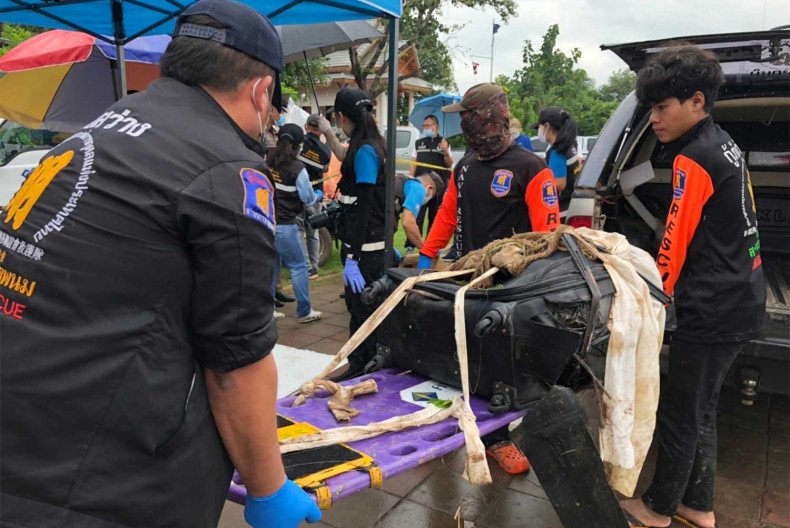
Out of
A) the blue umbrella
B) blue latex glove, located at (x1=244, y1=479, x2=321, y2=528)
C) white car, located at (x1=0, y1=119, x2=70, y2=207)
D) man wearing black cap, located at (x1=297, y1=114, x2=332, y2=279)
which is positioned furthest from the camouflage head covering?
the blue umbrella

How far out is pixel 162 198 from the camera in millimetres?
1195

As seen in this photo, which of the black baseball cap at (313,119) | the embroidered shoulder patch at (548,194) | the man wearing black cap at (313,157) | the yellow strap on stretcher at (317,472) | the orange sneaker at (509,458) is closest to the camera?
the yellow strap on stretcher at (317,472)

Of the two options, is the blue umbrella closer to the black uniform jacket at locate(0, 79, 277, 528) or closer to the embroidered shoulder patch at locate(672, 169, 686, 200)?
the embroidered shoulder patch at locate(672, 169, 686, 200)

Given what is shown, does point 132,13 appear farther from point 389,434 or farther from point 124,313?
point 124,313

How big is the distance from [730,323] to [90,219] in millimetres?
2376

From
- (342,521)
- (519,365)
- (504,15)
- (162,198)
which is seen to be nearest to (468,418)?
(519,365)

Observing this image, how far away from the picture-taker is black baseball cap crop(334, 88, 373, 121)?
3.87 metres

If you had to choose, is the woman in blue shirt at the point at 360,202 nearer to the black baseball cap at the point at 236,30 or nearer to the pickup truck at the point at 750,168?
the pickup truck at the point at 750,168

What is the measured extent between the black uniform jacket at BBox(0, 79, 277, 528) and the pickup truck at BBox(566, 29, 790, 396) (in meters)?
2.39

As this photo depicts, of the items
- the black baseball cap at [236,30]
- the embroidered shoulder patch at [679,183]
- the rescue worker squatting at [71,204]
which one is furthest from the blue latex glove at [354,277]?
the rescue worker squatting at [71,204]

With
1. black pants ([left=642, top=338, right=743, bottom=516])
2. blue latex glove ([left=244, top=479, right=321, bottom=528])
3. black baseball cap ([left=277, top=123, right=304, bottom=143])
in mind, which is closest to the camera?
blue latex glove ([left=244, top=479, right=321, bottom=528])

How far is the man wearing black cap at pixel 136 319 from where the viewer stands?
3.84 ft

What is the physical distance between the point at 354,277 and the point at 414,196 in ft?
3.34

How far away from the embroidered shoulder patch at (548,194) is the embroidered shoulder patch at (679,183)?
0.64m
